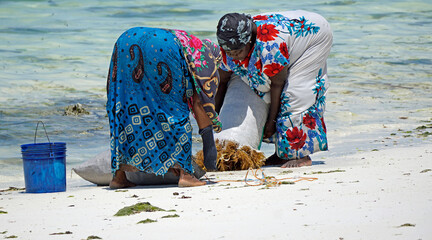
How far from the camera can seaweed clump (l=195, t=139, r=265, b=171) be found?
21.0 ft

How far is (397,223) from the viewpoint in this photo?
3.55 metres

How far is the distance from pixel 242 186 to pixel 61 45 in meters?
12.7

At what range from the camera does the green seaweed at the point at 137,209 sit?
4.27 metres

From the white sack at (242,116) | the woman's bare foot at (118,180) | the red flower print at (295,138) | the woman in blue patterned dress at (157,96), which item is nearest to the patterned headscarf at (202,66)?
the woman in blue patterned dress at (157,96)

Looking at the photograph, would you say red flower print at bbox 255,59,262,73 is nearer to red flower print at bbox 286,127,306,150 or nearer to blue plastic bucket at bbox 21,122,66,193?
red flower print at bbox 286,127,306,150

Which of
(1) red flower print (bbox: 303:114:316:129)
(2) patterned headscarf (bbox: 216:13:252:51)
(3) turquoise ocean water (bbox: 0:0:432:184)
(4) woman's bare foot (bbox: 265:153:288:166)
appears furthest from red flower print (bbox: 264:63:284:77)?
(3) turquoise ocean water (bbox: 0:0:432:184)

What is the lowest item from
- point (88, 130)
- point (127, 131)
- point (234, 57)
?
point (88, 130)

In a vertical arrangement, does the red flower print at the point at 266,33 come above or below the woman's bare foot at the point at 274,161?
above

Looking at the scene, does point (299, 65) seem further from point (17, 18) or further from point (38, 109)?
point (17, 18)

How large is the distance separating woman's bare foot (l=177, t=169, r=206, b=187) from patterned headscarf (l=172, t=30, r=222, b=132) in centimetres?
45

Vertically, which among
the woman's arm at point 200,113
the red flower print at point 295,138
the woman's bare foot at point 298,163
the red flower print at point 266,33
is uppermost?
the red flower print at point 266,33

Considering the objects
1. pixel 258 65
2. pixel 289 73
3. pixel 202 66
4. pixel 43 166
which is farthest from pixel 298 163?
pixel 43 166

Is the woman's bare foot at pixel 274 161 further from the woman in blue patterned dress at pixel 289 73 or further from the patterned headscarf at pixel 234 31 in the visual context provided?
the patterned headscarf at pixel 234 31

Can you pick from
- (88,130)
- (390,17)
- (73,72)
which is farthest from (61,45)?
(390,17)
